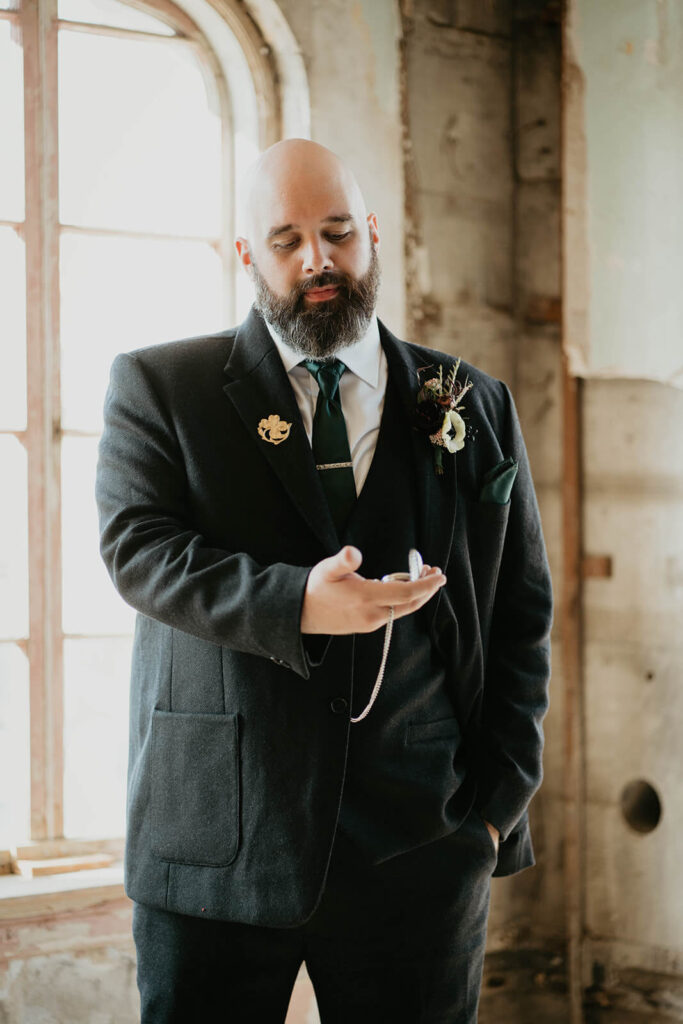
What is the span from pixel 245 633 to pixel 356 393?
1.93 feet

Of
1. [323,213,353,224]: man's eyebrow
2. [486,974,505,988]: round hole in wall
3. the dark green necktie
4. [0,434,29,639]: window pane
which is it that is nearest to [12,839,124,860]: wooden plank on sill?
[0,434,29,639]: window pane

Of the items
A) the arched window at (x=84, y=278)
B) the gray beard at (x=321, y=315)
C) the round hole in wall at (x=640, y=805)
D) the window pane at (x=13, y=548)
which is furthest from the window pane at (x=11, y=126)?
the round hole in wall at (x=640, y=805)

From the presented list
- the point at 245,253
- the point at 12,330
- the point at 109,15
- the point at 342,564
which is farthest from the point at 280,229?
the point at 109,15

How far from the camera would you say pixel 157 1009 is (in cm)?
168

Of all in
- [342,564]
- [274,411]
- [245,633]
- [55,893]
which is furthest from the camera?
[55,893]

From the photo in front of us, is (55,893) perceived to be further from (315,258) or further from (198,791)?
(315,258)

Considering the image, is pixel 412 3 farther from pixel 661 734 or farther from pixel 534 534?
pixel 661 734

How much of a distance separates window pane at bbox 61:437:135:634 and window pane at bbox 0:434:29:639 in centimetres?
10

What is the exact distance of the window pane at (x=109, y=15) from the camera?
2643mm

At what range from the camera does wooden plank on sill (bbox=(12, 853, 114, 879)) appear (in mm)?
2469

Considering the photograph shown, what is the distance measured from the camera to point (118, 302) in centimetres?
270

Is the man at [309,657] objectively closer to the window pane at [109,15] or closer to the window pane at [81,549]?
the window pane at [81,549]

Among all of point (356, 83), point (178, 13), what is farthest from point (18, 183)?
point (356, 83)

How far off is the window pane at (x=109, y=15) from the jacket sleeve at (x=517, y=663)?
157cm
